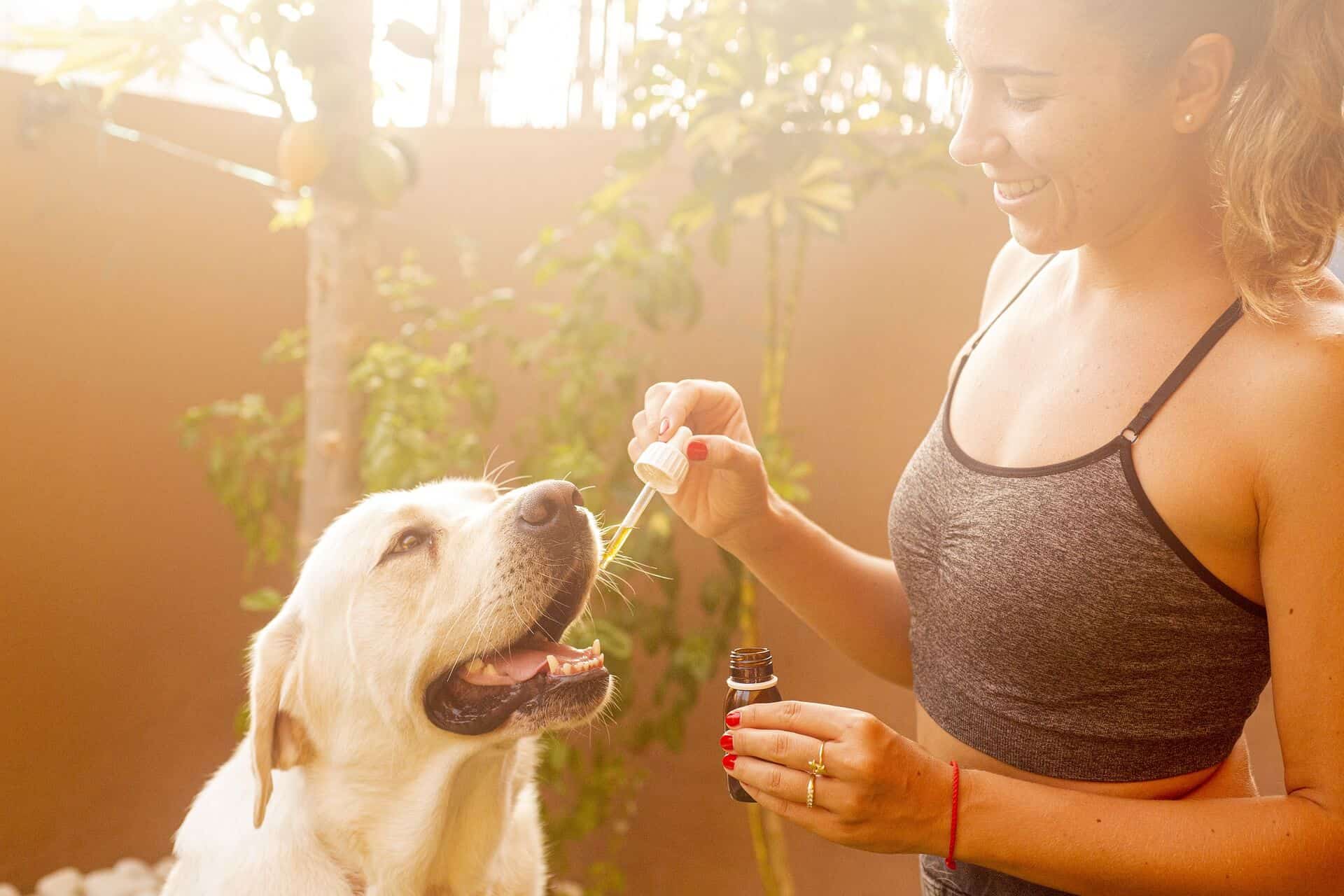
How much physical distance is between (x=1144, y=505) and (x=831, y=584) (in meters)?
0.55

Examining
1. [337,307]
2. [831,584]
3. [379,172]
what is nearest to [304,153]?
[379,172]

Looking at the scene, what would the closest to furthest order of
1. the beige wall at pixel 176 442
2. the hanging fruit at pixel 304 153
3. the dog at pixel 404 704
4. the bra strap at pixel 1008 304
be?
the dog at pixel 404 704
the bra strap at pixel 1008 304
the hanging fruit at pixel 304 153
the beige wall at pixel 176 442

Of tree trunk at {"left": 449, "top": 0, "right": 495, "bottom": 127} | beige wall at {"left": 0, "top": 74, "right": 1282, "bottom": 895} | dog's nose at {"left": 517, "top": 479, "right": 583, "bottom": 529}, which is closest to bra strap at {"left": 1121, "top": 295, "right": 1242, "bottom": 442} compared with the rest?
dog's nose at {"left": 517, "top": 479, "right": 583, "bottom": 529}

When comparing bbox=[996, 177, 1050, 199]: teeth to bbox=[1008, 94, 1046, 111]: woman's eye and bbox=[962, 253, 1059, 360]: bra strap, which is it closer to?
bbox=[1008, 94, 1046, 111]: woman's eye

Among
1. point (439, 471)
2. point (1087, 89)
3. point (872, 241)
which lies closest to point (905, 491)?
point (1087, 89)

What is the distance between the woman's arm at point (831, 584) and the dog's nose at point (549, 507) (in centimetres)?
23

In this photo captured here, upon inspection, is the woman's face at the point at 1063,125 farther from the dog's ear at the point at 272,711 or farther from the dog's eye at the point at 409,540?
the dog's ear at the point at 272,711

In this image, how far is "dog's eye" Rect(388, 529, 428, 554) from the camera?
139cm

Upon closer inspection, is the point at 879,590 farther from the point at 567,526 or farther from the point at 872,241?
the point at 872,241

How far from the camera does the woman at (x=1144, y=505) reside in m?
0.92

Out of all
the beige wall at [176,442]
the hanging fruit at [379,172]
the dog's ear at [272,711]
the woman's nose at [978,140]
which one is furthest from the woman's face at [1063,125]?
the beige wall at [176,442]

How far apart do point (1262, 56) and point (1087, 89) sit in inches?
6.7

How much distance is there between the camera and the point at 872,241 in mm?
2857

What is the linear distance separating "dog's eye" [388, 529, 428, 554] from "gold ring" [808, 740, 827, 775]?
0.67 m
